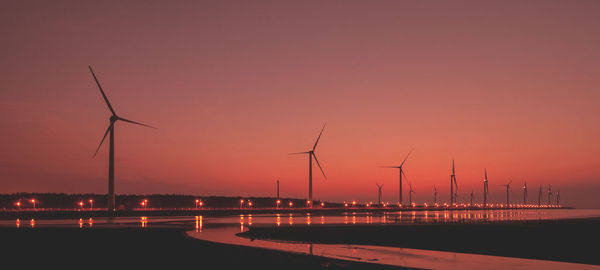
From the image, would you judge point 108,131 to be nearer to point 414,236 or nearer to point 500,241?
point 414,236

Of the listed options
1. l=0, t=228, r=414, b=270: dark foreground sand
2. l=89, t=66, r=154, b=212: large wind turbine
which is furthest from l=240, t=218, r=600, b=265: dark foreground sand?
l=89, t=66, r=154, b=212: large wind turbine

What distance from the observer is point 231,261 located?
82.1 feet

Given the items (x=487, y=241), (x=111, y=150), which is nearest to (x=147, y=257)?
(x=487, y=241)

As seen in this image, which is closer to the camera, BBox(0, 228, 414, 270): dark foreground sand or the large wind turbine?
BBox(0, 228, 414, 270): dark foreground sand

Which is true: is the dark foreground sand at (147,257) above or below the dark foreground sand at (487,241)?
above

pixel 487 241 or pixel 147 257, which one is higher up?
pixel 147 257

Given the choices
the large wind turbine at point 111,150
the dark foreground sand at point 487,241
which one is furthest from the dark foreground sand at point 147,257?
the large wind turbine at point 111,150

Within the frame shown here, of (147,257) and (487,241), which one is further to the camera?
(487,241)

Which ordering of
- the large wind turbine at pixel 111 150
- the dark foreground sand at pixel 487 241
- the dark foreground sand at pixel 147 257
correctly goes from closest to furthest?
the dark foreground sand at pixel 147 257
the dark foreground sand at pixel 487 241
the large wind turbine at pixel 111 150

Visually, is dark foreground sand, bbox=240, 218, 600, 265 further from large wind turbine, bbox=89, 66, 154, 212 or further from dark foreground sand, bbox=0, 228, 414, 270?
large wind turbine, bbox=89, 66, 154, 212

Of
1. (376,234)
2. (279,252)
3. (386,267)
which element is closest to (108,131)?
(376,234)

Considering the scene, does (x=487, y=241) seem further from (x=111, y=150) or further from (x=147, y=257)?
(x=111, y=150)

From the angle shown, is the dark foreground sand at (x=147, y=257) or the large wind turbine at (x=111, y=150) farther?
the large wind turbine at (x=111, y=150)

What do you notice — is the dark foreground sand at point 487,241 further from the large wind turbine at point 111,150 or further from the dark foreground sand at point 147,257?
the large wind turbine at point 111,150
